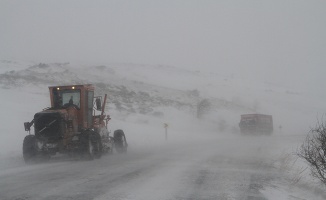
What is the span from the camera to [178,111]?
5881cm

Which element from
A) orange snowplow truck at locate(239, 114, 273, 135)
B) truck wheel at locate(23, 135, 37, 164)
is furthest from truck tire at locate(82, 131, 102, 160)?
orange snowplow truck at locate(239, 114, 273, 135)

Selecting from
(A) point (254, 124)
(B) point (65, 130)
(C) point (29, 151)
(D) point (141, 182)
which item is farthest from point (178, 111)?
(D) point (141, 182)

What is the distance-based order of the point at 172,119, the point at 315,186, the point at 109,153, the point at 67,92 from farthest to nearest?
the point at 172,119
the point at 109,153
the point at 67,92
the point at 315,186

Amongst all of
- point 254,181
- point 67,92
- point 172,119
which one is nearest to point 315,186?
point 254,181

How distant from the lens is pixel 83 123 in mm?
18219

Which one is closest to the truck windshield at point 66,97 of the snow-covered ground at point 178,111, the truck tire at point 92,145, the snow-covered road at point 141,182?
the truck tire at point 92,145

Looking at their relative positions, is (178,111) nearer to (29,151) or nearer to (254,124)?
(254,124)

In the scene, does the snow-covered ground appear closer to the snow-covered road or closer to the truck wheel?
the truck wheel

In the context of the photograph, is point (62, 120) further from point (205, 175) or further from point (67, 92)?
point (205, 175)

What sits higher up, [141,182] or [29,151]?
[29,151]

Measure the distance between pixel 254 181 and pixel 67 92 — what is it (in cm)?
1017

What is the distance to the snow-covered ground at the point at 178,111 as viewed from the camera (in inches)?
616

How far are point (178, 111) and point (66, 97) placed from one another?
4117 centimetres

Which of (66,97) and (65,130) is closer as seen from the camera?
(65,130)
